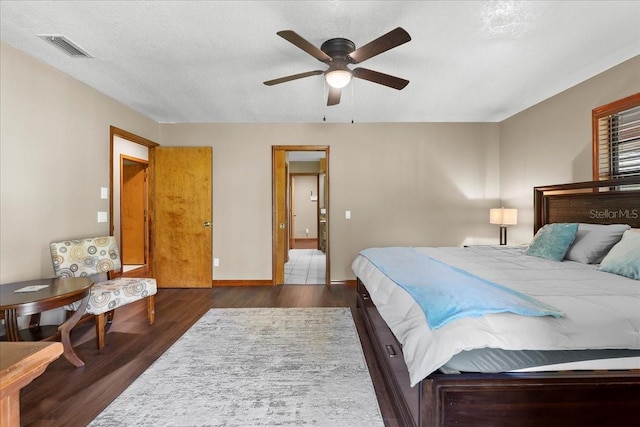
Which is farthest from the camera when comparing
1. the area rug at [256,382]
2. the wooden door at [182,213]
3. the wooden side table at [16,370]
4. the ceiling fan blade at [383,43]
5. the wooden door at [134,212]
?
the wooden door at [134,212]

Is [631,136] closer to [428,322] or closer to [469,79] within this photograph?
[469,79]

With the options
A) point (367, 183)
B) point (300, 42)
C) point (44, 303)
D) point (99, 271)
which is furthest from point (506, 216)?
point (99, 271)

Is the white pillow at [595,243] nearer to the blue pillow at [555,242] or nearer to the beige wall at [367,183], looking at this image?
the blue pillow at [555,242]

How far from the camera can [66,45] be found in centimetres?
233

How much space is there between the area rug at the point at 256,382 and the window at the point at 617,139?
2925 mm

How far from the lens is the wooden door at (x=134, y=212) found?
5941mm

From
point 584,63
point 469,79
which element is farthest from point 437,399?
point 584,63

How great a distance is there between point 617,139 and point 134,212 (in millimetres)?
7640

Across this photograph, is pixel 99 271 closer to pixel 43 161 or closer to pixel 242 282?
pixel 43 161

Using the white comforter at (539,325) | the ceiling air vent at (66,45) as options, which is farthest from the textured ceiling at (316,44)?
the white comforter at (539,325)

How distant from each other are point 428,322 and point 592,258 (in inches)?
80.0

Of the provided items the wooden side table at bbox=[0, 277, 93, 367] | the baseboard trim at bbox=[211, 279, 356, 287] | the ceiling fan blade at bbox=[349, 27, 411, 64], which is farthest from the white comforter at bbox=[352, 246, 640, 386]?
the baseboard trim at bbox=[211, 279, 356, 287]

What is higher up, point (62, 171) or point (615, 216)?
point (62, 171)

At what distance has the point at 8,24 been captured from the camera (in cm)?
206
